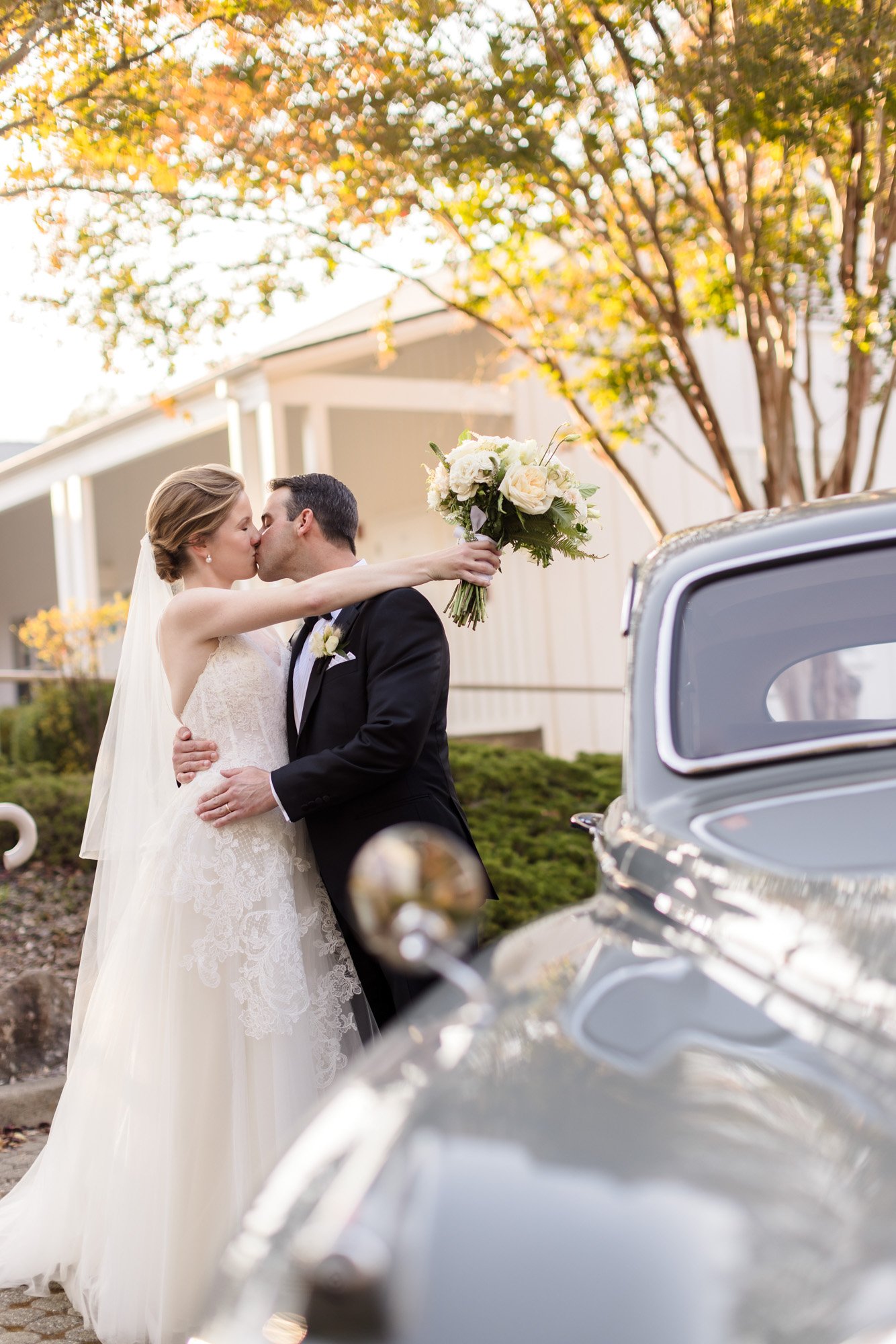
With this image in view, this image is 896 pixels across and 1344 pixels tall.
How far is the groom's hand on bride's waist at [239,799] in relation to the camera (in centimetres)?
365

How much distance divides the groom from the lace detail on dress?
0.07m

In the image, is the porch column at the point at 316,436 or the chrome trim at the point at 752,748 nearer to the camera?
the chrome trim at the point at 752,748

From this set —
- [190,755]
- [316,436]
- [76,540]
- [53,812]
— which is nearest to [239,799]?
[190,755]

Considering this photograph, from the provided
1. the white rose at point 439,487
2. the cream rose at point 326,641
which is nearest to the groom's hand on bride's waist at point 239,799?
the cream rose at point 326,641

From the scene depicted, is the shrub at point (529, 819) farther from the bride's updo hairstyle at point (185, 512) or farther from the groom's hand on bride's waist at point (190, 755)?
the bride's updo hairstyle at point (185, 512)

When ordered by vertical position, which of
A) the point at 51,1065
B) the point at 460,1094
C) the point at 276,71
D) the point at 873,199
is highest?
the point at 276,71

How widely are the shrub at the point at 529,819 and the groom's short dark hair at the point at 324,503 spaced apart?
13.8 ft

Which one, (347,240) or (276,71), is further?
(347,240)

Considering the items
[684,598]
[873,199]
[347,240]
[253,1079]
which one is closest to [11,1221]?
[253,1079]

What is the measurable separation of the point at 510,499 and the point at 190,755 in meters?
1.21

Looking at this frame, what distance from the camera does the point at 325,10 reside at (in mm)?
6754

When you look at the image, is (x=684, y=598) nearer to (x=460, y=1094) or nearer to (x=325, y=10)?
(x=460, y=1094)

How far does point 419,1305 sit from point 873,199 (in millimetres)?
7885

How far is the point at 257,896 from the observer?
3689mm
